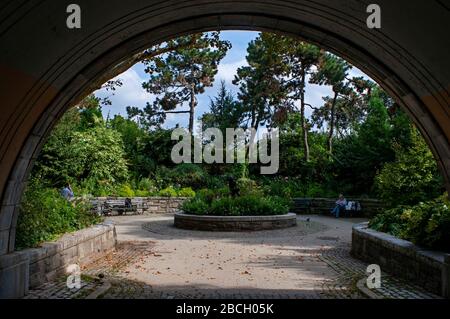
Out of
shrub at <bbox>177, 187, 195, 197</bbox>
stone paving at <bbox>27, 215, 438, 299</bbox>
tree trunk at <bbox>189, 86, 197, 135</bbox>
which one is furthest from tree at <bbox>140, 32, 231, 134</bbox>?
stone paving at <bbox>27, 215, 438, 299</bbox>

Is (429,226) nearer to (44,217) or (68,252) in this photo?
(68,252)

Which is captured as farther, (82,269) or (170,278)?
(82,269)

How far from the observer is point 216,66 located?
119ft

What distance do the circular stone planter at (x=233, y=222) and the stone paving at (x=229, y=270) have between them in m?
0.90

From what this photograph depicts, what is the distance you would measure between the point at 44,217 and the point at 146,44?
366 centimetres

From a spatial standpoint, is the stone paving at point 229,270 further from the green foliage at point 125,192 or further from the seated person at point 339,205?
the green foliage at point 125,192

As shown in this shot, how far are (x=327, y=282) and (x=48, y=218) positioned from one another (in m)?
4.86

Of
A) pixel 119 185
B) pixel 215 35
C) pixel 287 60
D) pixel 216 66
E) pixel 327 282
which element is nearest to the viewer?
pixel 327 282

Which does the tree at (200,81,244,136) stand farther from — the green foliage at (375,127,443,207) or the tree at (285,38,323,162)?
the green foliage at (375,127,443,207)

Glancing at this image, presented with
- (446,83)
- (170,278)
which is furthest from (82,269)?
(446,83)

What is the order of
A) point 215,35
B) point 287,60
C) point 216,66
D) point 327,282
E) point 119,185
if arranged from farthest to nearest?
point 216,66, point 287,60, point 119,185, point 215,35, point 327,282

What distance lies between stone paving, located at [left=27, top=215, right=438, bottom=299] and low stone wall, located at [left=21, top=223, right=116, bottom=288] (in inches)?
7.2

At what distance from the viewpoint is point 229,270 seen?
8.12 m

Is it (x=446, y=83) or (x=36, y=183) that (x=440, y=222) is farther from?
(x=36, y=183)
